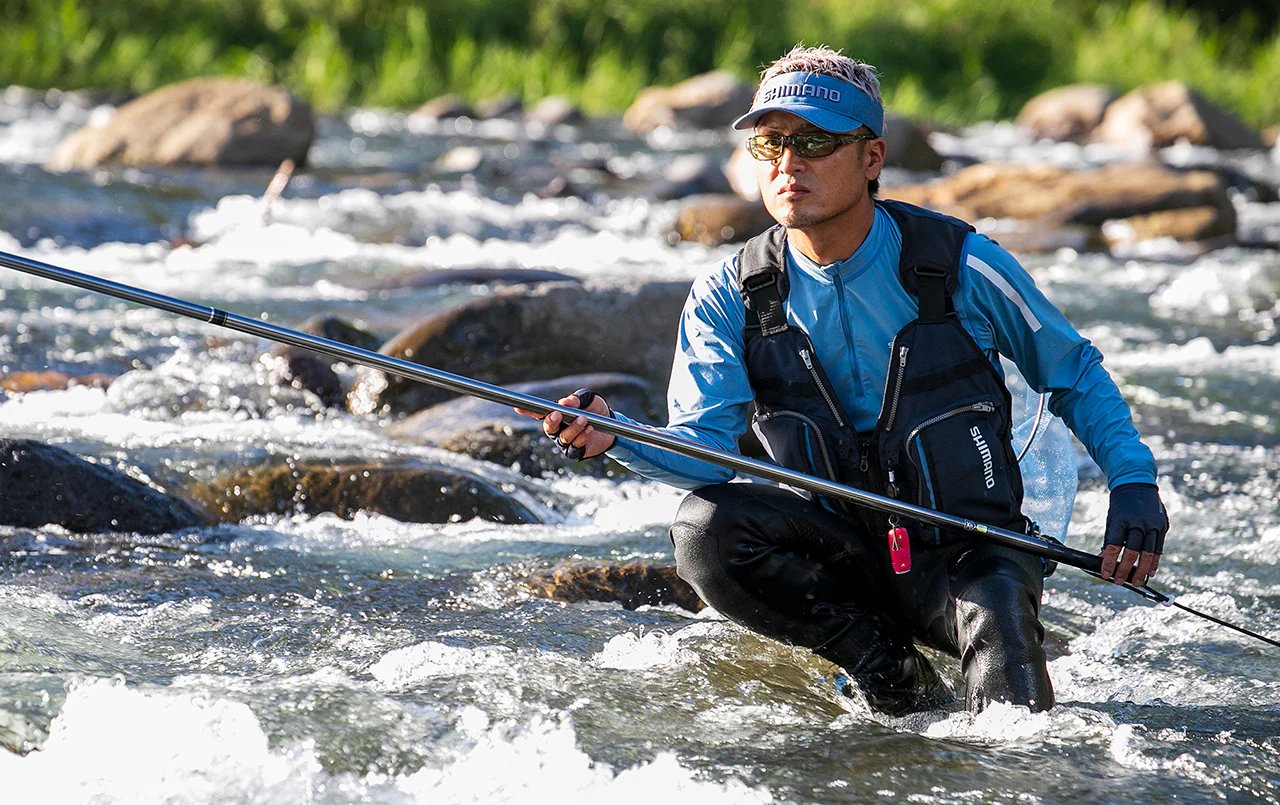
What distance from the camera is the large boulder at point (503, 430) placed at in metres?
5.92

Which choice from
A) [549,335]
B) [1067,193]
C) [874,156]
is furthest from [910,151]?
[874,156]

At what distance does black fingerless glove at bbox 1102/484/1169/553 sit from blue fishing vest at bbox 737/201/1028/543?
282 millimetres

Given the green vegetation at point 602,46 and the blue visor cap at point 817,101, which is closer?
the blue visor cap at point 817,101

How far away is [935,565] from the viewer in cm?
341

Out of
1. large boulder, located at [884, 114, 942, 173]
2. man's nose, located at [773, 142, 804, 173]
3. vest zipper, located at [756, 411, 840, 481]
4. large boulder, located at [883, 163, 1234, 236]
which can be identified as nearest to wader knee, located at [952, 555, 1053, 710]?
vest zipper, located at [756, 411, 840, 481]

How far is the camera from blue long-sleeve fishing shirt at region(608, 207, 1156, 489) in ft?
11.1

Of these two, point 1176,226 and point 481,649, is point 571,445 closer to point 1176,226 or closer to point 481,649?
point 481,649

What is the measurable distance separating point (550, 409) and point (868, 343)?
712mm

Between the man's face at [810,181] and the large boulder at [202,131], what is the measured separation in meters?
11.0

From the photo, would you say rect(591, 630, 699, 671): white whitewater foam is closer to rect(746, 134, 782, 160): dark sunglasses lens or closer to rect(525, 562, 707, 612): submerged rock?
rect(525, 562, 707, 612): submerged rock

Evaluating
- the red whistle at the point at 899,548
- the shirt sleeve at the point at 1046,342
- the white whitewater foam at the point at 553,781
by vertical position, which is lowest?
the white whitewater foam at the point at 553,781

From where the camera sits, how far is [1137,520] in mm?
3146

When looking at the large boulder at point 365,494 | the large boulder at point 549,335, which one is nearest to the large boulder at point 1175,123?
the large boulder at point 549,335

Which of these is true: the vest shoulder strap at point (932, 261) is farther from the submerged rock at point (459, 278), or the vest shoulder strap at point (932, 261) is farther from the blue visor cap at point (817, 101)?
the submerged rock at point (459, 278)
